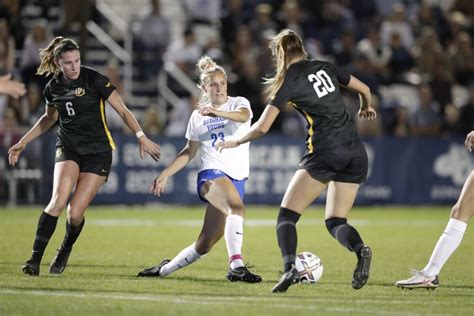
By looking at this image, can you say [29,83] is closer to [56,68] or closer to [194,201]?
[194,201]

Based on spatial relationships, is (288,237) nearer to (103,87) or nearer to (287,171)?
(103,87)

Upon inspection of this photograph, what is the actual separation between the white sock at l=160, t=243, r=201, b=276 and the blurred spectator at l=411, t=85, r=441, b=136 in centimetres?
1335

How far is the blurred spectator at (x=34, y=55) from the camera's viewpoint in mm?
21641

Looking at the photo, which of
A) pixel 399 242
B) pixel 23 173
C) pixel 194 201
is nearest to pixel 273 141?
pixel 194 201

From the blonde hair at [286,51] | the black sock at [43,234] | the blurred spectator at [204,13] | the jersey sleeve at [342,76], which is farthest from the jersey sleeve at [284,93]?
the blurred spectator at [204,13]

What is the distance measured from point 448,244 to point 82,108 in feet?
13.2

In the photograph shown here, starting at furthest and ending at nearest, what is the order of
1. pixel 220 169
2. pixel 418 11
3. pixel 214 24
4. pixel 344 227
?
1. pixel 418 11
2. pixel 214 24
3. pixel 220 169
4. pixel 344 227

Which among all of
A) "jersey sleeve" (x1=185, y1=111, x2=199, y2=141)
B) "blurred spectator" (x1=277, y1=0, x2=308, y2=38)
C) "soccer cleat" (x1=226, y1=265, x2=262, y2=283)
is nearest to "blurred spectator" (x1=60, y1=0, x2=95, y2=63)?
"blurred spectator" (x1=277, y1=0, x2=308, y2=38)

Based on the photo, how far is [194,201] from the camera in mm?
22094

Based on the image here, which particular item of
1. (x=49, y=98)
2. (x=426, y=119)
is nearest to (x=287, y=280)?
(x=49, y=98)

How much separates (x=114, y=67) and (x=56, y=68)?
1074 cm

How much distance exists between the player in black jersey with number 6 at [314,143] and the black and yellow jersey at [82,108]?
2095mm

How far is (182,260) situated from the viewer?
10703 millimetres

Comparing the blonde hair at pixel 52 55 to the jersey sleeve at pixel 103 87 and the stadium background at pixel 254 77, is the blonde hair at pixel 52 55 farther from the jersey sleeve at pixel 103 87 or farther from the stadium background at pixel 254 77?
the stadium background at pixel 254 77
